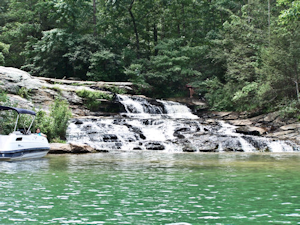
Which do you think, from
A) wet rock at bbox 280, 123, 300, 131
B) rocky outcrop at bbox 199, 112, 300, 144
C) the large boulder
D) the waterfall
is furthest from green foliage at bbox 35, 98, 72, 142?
wet rock at bbox 280, 123, 300, 131

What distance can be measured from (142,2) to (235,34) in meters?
14.5

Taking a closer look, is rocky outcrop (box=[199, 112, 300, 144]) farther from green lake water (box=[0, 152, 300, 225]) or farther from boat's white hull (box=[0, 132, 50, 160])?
boat's white hull (box=[0, 132, 50, 160])

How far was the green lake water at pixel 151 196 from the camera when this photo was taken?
5527 mm

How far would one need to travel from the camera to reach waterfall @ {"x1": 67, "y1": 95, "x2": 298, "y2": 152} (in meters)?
19.9

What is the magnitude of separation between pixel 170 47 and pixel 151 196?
33.2 meters

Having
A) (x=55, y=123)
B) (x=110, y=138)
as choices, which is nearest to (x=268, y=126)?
(x=110, y=138)

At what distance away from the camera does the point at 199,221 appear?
5285mm

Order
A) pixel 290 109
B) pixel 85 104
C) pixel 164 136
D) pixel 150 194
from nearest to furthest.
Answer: pixel 150 194
pixel 164 136
pixel 290 109
pixel 85 104

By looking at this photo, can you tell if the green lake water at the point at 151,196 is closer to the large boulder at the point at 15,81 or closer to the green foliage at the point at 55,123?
the green foliage at the point at 55,123

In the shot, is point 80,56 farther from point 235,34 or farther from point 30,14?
point 235,34

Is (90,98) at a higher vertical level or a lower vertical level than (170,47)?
lower

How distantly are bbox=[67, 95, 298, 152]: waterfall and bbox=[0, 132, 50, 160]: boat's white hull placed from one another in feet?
13.5

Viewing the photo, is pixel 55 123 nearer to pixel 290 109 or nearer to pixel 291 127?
pixel 291 127

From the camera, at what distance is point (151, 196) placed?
23.6 feet
